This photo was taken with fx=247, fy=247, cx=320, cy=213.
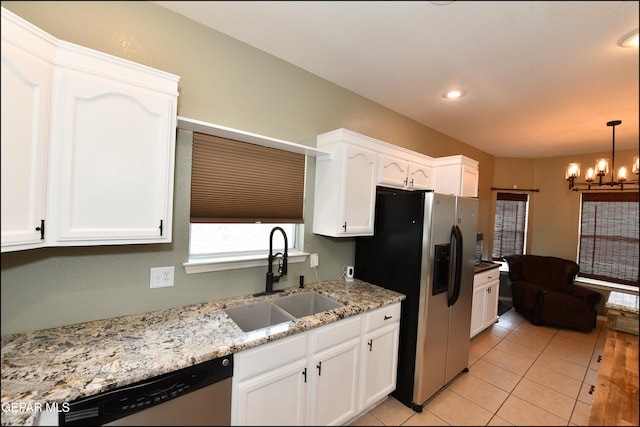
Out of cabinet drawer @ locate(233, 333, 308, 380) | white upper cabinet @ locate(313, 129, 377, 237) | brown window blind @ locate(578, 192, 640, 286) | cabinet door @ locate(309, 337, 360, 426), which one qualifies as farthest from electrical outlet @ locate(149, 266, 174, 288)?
brown window blind @ locate(578, 192, 640, 286)

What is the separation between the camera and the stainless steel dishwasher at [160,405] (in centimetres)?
68

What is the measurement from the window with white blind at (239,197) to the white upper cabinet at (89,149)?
1.06ft

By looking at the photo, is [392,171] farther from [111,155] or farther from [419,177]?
[111,155]

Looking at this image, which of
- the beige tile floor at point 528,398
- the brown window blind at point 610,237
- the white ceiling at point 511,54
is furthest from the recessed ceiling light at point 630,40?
the beige tile floor at point 528,398

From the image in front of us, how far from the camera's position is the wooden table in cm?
47

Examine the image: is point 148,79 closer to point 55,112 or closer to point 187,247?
point 55,112

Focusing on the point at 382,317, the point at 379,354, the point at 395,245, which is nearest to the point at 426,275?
the point at 395,245

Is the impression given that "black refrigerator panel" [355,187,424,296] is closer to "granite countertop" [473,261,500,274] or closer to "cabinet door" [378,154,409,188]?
"cabinet door" [378,154,409,188]

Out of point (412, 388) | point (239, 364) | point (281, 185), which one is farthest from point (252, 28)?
point (412, 388)

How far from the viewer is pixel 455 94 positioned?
0.78 meters

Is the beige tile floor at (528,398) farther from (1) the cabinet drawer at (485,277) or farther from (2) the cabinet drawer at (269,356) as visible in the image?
(1) the cabinet drawer at (485,277)

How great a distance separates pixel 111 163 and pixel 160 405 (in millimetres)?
822

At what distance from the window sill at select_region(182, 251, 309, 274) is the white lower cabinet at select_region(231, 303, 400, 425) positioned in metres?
0.59

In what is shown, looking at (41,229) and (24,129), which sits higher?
(24,129)
